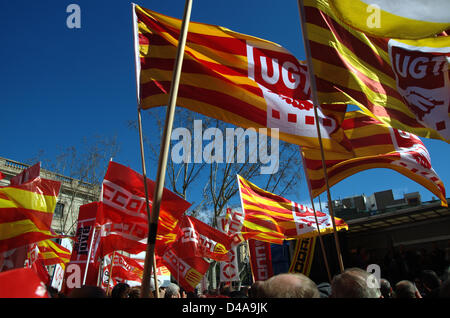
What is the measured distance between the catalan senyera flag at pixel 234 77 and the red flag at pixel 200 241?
508 centimetres

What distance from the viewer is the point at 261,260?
32.4 ft

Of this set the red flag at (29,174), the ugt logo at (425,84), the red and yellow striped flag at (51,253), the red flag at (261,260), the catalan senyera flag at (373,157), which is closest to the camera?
the ugt logo at (425,84)

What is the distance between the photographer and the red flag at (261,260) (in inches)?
383

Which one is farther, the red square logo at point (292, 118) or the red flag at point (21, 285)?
the red square logo at point (292, 118)

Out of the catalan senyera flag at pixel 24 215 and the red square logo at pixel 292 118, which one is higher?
the red square logo at pixel 292 118

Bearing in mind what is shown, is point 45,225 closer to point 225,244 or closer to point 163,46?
point 163,46

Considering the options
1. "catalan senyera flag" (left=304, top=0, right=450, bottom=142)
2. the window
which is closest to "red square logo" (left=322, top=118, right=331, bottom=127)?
"catalan senyera flag" (left=304, top=0, right=450, bottom=142)

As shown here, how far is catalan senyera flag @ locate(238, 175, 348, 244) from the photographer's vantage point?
795 centimetres

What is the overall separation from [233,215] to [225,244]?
2.77 feet

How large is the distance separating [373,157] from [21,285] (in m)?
5.51

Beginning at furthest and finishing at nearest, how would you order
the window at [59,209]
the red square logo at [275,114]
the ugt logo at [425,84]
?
1. the window at [59,209]
2. the red square logo at [275,114]
3. the ugt logo at [425,84]

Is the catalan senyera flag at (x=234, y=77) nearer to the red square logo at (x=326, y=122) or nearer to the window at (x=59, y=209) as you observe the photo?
the red square logo at (x=326, y=122)

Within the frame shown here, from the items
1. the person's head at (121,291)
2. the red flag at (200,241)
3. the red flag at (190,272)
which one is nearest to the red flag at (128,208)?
the person's head at (121,291)

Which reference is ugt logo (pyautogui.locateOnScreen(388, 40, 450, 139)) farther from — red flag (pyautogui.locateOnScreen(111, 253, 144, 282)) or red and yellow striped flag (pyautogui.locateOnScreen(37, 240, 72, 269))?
red and yellow striped flag (pyautogui.locateOnScreen(37, 240, 72, 269))
